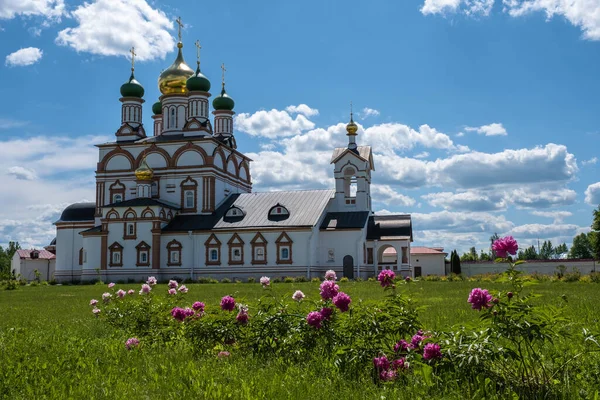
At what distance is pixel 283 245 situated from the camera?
133ft

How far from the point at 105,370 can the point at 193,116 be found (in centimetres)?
4008

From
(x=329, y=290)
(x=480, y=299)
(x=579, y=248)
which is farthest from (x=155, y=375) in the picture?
(x=579, y=248)

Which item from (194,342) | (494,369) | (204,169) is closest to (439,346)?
(494,369)

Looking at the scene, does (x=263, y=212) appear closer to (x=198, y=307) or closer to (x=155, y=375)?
(x=198, y=307)

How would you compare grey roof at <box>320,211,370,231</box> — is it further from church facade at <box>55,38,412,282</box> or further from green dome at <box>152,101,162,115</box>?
green dome at <box>152,101,162,115</box>

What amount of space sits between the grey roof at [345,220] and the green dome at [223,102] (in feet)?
44.9

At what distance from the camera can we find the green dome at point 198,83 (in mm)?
45250

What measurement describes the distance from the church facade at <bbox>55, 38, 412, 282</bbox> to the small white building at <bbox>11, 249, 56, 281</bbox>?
56.6 ft

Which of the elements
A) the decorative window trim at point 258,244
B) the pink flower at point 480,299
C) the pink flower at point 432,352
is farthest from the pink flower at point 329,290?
the decorative window trim at point 258,244

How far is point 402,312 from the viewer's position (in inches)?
242

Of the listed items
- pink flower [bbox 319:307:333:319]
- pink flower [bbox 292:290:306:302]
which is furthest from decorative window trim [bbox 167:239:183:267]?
pink flower [bbox 319:307:333:319]

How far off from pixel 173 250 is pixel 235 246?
434 cm

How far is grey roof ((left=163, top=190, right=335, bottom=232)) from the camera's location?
135ft

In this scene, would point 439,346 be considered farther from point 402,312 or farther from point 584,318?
point 584,318
